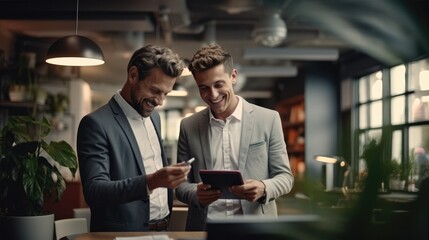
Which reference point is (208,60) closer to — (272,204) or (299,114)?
(272,204)

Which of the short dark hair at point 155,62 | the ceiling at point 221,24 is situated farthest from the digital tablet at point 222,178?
the ceiling at point 221,24

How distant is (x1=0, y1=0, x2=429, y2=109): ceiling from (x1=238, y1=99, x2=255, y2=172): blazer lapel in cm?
56

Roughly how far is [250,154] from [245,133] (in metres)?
0.11

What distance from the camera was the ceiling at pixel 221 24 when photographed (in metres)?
0.68

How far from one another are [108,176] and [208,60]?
0.73 metres

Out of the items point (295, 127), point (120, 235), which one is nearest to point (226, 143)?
point (120, 235)

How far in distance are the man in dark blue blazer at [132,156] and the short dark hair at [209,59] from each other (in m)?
0.08

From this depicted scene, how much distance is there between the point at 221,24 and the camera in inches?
347

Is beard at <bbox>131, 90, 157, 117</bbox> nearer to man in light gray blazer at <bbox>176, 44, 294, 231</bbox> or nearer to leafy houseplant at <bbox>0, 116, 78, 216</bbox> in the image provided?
man in light gray blazer at <bbox>176, 44, 294, 231</bbox>

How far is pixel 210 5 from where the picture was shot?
6.49 m

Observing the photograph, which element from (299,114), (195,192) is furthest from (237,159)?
(299,114)

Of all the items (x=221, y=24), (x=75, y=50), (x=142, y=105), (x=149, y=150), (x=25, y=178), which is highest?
(x=221, y=24)

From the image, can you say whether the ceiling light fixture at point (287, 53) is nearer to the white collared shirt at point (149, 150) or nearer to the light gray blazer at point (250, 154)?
the light gray blazer at point (250, 154)

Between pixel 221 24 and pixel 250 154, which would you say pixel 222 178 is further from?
pixel 221 24
